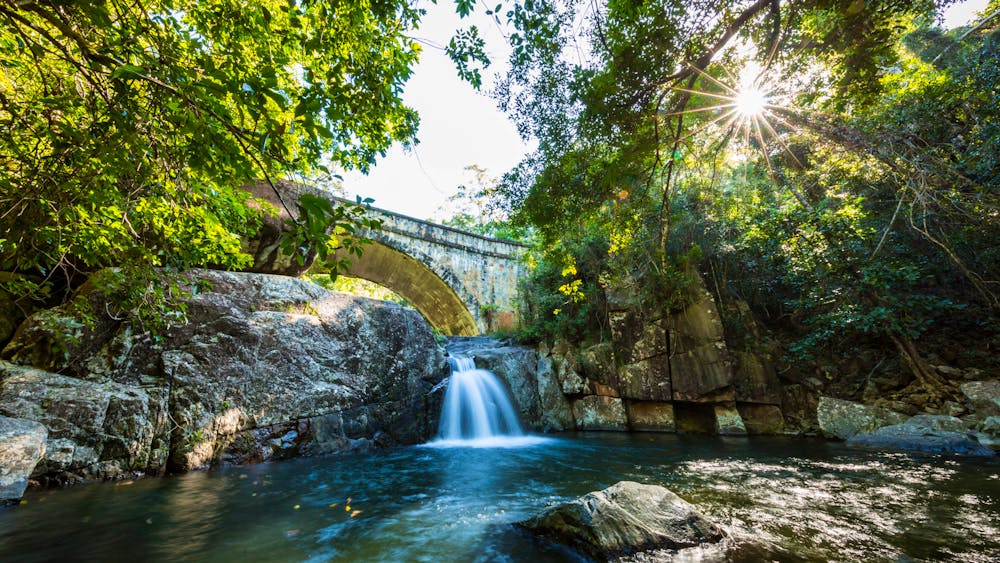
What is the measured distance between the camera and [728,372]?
26.7 ft

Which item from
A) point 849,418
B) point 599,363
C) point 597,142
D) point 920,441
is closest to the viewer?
point 597,142

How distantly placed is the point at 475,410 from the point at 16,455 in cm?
663

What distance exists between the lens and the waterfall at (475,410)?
8039 mm

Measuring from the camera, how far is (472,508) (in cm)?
361

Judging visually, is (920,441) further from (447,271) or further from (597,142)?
(447,271)

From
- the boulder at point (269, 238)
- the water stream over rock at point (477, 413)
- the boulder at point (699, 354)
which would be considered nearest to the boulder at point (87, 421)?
the boulder at point (269, 238)

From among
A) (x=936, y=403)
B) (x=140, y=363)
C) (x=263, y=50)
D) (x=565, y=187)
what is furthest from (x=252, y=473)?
(x=936, y=403)

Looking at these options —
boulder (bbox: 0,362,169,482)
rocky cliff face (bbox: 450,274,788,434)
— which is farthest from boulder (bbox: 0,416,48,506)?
rocky cliff face (bbox: 450,274,788,434)

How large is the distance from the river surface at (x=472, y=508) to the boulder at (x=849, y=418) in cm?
167

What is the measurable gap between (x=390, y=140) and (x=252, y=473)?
15.7 feet

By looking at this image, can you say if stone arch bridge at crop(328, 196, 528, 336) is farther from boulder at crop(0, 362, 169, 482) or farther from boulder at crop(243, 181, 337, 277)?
boulder at crop(0, 362, 169, 482)

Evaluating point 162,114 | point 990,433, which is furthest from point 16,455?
point 990,433

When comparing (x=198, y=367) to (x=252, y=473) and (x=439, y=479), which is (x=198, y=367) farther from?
(x=439, y=479)

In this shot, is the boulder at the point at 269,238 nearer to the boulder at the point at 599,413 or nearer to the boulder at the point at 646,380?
the boulder at the point at 599,413
